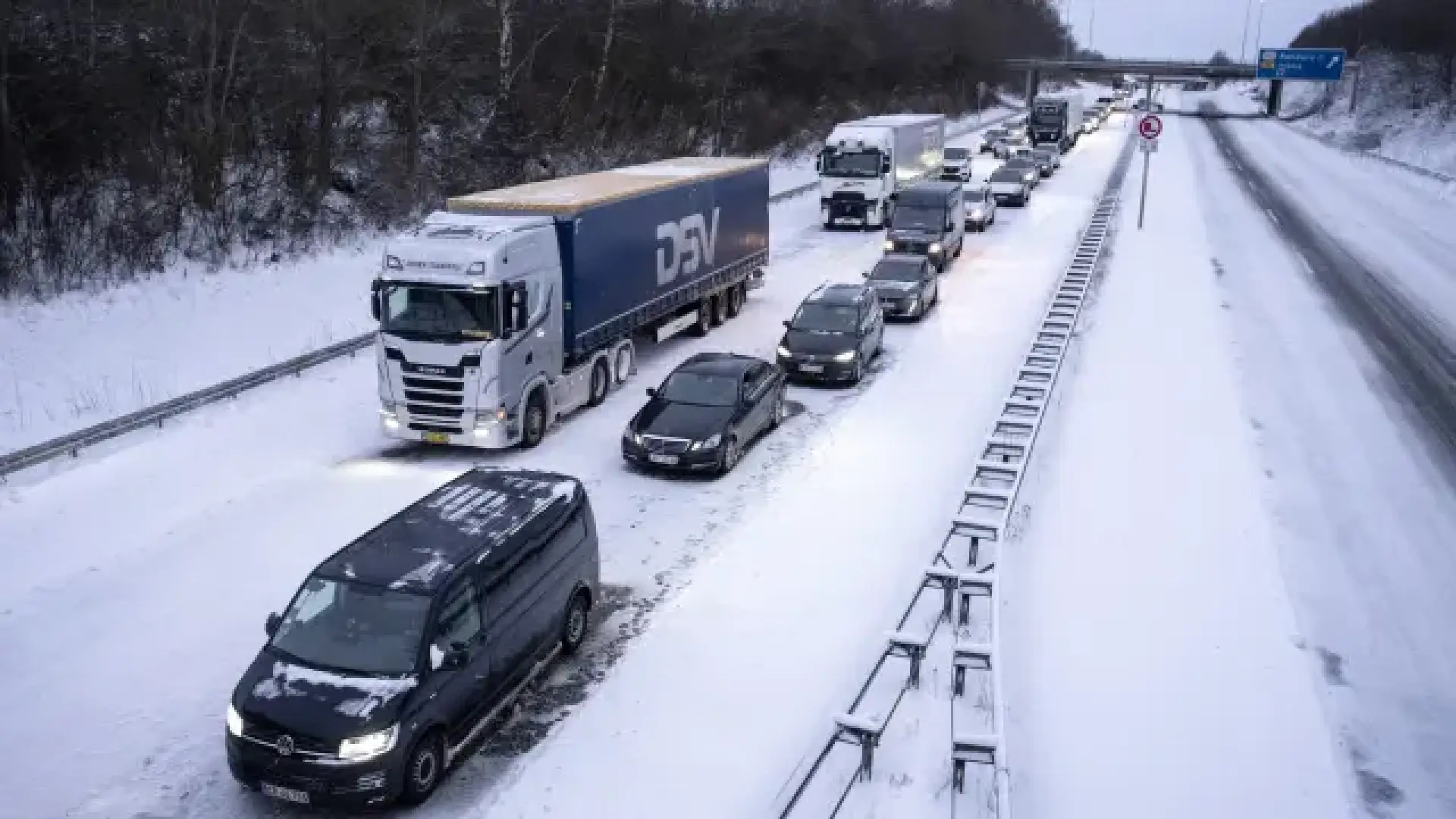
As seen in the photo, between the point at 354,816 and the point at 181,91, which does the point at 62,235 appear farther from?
the point at 354,816

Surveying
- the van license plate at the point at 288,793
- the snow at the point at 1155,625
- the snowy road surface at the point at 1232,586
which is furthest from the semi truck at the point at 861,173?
the van license plate at the point at 288,793

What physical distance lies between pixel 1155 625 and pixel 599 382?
1081cm

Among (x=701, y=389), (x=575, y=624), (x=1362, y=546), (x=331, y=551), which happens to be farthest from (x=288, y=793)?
(x=1362, y=546)

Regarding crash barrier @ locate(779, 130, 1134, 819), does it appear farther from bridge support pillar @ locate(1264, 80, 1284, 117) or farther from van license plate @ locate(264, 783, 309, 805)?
bridge support pillar @ locate(1264, 80, 1284, 117)

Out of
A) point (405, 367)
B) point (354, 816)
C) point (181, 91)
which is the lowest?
point (354, 816)

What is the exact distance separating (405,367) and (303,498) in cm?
243

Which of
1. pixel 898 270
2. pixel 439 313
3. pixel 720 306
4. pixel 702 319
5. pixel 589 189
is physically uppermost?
pixel 589 189

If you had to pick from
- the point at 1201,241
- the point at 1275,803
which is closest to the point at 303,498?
the point at 1275,803

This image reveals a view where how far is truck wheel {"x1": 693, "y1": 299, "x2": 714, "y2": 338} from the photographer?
82.3 ft

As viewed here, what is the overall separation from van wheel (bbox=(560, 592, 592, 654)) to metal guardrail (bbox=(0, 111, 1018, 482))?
9.18 m

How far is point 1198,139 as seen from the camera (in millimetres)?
84562

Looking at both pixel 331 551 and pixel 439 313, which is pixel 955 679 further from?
pixel 439 313

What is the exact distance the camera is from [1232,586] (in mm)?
13375

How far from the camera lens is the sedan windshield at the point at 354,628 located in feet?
31.1
